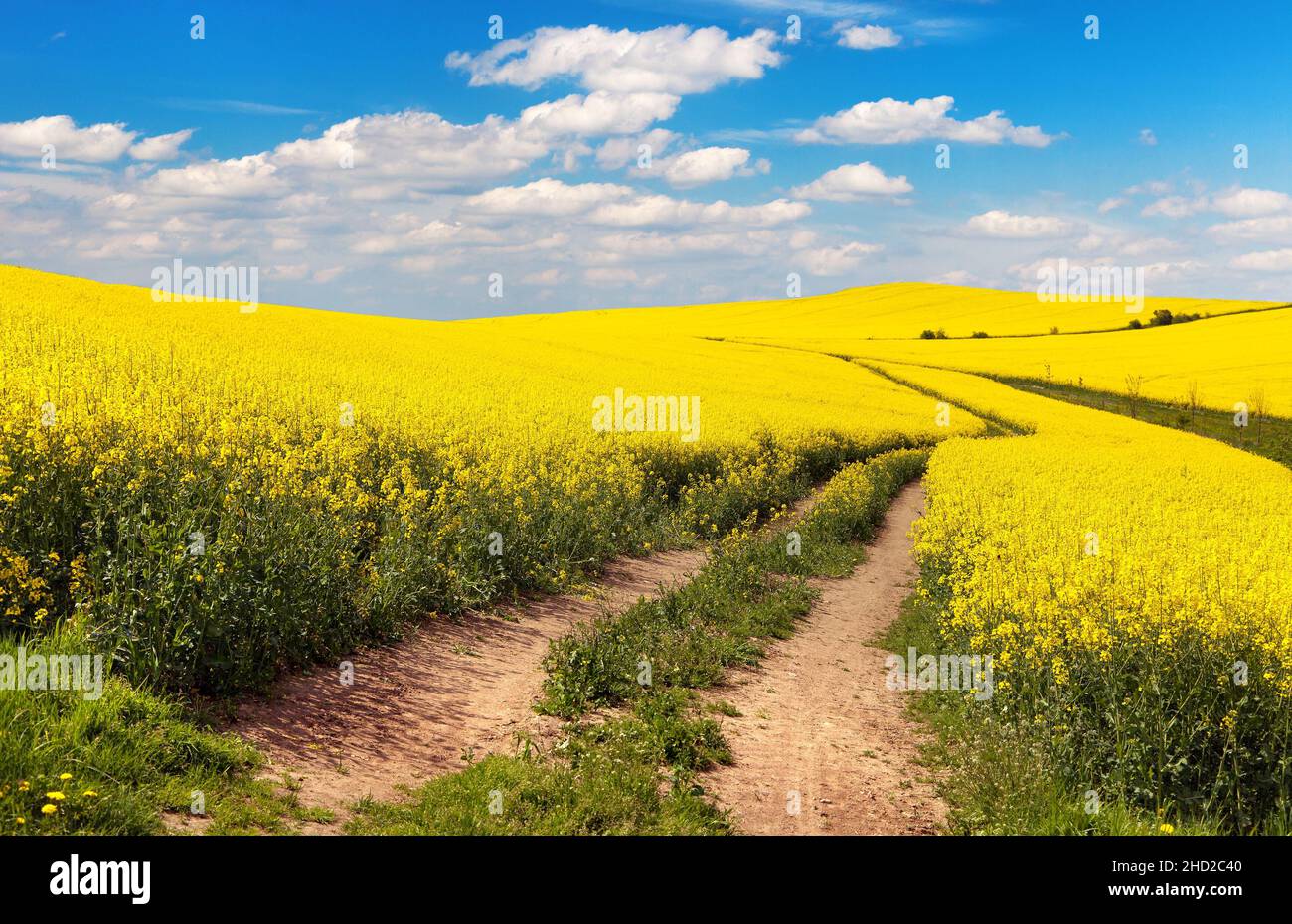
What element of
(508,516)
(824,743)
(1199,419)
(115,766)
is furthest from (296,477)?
(1199,419)

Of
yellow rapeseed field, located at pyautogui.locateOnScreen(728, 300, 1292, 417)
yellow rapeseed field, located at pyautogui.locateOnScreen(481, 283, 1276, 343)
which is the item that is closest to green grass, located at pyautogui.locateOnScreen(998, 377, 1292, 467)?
yellow rapeseed field, located at pyautogui.locateOnScreen(728, 300, 1292, 417)

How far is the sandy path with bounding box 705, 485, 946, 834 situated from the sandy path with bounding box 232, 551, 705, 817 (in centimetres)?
190

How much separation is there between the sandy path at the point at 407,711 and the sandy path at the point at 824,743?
190 centimetres

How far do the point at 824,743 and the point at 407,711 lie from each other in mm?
3655

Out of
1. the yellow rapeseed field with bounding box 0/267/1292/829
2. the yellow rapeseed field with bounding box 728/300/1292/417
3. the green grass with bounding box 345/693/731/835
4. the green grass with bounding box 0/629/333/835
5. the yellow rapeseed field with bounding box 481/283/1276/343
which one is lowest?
the green grass with bounding box 345/693/731/835

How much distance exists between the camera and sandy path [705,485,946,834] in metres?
6.29

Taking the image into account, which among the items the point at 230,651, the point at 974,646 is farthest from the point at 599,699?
the point at 974,646

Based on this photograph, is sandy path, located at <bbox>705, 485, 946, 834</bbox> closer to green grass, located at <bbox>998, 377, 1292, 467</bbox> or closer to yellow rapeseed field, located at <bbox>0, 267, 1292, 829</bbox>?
yellow rapeseed field, located at <bbox>0, 267, 1292, 829</bbox>

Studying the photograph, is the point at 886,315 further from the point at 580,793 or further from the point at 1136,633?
the point at 580,793

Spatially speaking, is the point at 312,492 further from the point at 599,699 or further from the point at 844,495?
the point at 844,495

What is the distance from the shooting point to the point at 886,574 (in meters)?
15.9

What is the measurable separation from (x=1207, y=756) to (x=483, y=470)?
A: 33.9ft

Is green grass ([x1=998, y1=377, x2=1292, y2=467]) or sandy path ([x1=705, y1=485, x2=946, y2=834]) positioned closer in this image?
sandy path ([x1=705, y1=485, x2=946, y2=834])

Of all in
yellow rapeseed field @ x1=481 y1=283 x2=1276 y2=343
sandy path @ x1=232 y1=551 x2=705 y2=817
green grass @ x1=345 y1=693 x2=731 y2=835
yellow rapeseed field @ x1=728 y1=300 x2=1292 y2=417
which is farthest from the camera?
yellow rapeseed field @ x1=481 y1=283 x2=1276 y2=343
